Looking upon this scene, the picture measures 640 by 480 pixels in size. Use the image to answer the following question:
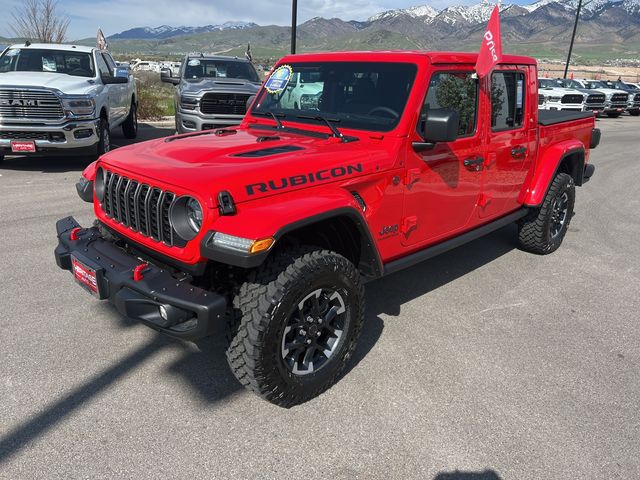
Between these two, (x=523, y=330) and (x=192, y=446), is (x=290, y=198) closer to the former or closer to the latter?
(x=192, y=446)

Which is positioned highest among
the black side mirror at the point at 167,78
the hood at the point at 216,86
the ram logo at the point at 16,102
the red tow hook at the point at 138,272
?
the black side mirror at the point at 167,78

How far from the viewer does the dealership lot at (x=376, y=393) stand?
2477 millimetres


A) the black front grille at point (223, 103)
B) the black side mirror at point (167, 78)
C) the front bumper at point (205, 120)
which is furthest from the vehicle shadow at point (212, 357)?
the black side mirror at point (167, 78)

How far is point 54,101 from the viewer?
775 centimetres

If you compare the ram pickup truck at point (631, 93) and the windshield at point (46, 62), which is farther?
the ram pickup truck at point (631, 93)

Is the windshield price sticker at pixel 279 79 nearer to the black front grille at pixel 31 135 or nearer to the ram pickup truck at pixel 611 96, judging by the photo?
the black front grille at pixel 31 135

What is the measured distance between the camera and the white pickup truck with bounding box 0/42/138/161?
7633mm

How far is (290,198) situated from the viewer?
8.95 feet

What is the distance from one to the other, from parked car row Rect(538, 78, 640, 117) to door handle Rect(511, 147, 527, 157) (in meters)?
15.3

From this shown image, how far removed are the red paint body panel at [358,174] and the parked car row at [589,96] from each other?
52.0 feet

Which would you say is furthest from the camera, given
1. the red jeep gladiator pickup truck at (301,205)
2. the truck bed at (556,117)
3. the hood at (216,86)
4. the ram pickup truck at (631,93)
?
the ram pickup truck at (631,93)

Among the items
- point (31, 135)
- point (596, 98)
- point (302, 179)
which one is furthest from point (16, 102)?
point (596, 98)

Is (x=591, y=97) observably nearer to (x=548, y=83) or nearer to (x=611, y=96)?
(x=548, y=83)

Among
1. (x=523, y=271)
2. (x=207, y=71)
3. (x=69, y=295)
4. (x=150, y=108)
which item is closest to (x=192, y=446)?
(x=69, y=295)
